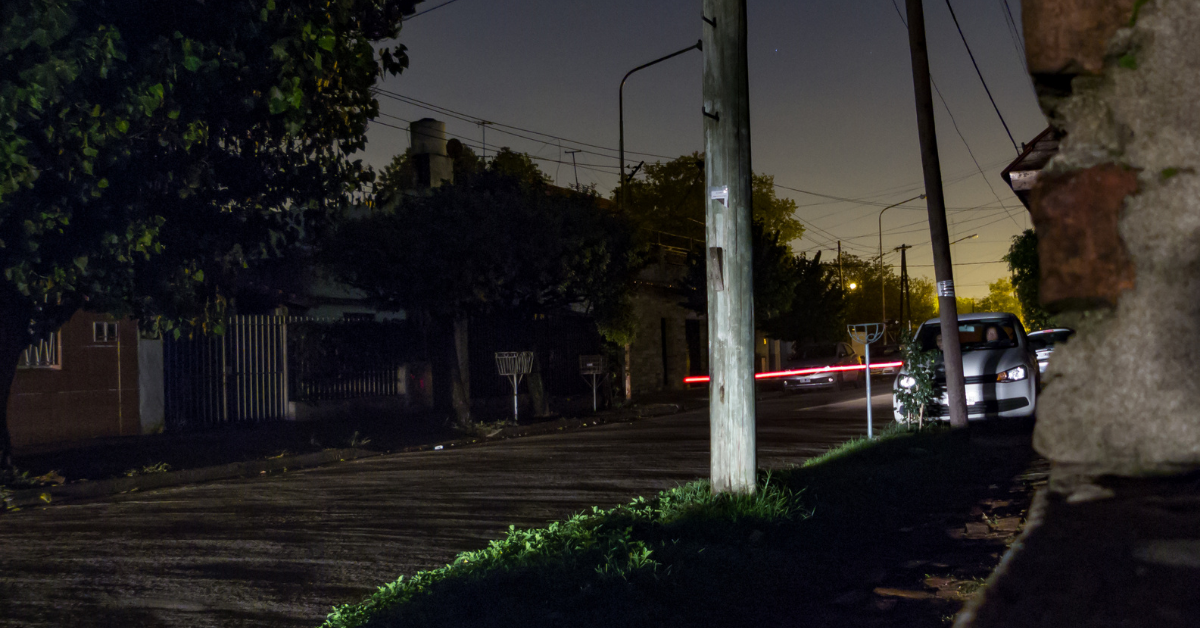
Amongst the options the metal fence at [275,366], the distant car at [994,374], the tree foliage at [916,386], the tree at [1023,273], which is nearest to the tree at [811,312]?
the tree at [1023,273]

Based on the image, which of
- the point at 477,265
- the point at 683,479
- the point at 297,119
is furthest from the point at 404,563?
the point at 477,265

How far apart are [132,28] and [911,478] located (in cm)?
885

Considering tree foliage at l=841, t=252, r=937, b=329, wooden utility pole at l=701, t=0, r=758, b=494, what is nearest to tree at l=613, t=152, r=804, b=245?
tree foliage at l=841, t=252, r=937, b=329

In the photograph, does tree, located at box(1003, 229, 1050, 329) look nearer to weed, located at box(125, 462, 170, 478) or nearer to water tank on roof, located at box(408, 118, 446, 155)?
weed, located at box(125, 462, 170, 478)

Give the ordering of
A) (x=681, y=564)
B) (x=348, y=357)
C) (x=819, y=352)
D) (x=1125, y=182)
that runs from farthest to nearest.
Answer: (x=819, y=352) → (x=348, y=357) → (x=681, y=564) → (x=1125, y=182)

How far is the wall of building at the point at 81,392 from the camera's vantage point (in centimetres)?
1627

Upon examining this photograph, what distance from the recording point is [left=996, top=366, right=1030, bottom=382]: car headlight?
12750mm

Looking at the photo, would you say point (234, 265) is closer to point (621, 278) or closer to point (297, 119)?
point (297, 119)

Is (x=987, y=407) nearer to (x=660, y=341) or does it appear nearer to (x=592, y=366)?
(x=592, y=366)

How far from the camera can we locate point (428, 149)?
30.0 m

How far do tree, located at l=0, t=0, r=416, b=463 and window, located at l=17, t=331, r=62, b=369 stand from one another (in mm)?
4640

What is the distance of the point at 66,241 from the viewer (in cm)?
1048

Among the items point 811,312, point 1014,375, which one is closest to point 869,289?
point 811,312

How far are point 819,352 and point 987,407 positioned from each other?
21947mm
